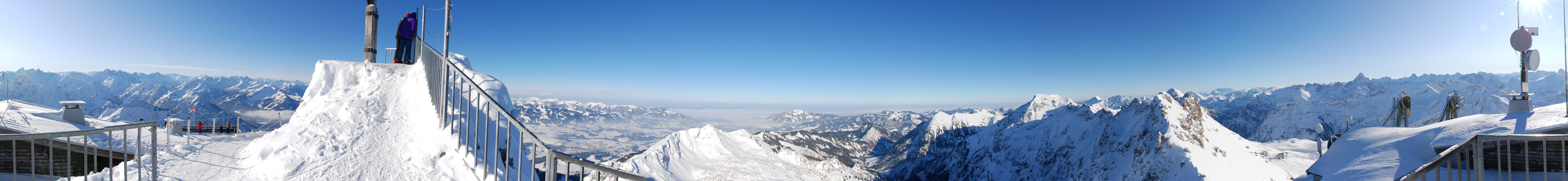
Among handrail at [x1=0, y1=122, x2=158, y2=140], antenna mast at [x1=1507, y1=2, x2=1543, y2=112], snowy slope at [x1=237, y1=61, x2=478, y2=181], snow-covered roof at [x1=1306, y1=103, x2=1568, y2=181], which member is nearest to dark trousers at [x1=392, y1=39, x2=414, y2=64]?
snowy slope at [x1=237, y1=61, x2=478, y2=181]

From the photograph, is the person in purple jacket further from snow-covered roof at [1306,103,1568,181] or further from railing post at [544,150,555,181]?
snow-covered roof at [1306,103,1568,181]

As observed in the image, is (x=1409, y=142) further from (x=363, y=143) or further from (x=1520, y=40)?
(x=363, y=143)

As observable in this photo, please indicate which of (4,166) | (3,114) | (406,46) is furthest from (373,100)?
(3,114)

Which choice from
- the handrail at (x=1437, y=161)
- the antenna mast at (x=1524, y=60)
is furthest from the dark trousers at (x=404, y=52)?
the antenna mast at (x=1524, y=60)

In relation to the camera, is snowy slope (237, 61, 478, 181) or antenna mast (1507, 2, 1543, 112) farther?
antenna mast (1507, 2, 1543, 112)

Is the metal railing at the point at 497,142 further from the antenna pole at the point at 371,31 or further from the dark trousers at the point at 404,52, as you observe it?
the antenna pole at the point at 371,31
